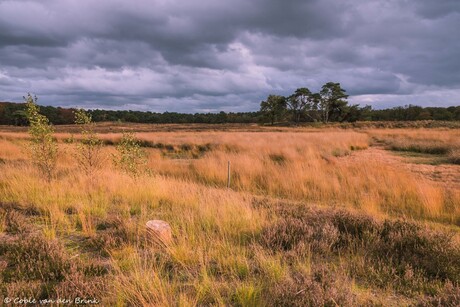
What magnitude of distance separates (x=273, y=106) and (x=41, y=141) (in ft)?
234

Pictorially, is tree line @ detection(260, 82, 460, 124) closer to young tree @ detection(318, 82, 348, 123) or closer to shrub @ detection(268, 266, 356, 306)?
young tree @ detection(318, 82, 348, 123)

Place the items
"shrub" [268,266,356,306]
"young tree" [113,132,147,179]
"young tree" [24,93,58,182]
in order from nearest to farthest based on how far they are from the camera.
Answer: "shrub" [268,266,356,306] → "young tree" [24,93,58,182] → "young tree" [113,132,147,179]

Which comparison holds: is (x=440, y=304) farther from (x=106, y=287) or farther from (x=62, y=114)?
(x=62, y=114)

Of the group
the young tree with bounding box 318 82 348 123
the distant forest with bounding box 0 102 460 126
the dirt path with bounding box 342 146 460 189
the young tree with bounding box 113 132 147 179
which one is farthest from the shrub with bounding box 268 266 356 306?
the young tree with bounding box 318 82 348 123

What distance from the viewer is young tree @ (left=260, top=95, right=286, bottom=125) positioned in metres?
78.2

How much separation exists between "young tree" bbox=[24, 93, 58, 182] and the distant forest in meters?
33.3

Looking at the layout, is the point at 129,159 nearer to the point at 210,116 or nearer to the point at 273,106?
the point at 273,106

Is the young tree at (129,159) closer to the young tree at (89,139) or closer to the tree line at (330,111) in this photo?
the young tree at (89,139)

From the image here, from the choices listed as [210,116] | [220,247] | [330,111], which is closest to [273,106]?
[330,111]

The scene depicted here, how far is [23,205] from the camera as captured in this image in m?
6.63

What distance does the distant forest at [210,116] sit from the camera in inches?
2923

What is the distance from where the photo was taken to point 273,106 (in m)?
78.5

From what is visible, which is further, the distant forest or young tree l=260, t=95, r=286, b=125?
young tree l=260, t=95, r=286, b=125

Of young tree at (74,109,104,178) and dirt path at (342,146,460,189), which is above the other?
young tree at (74,109,104,178)
